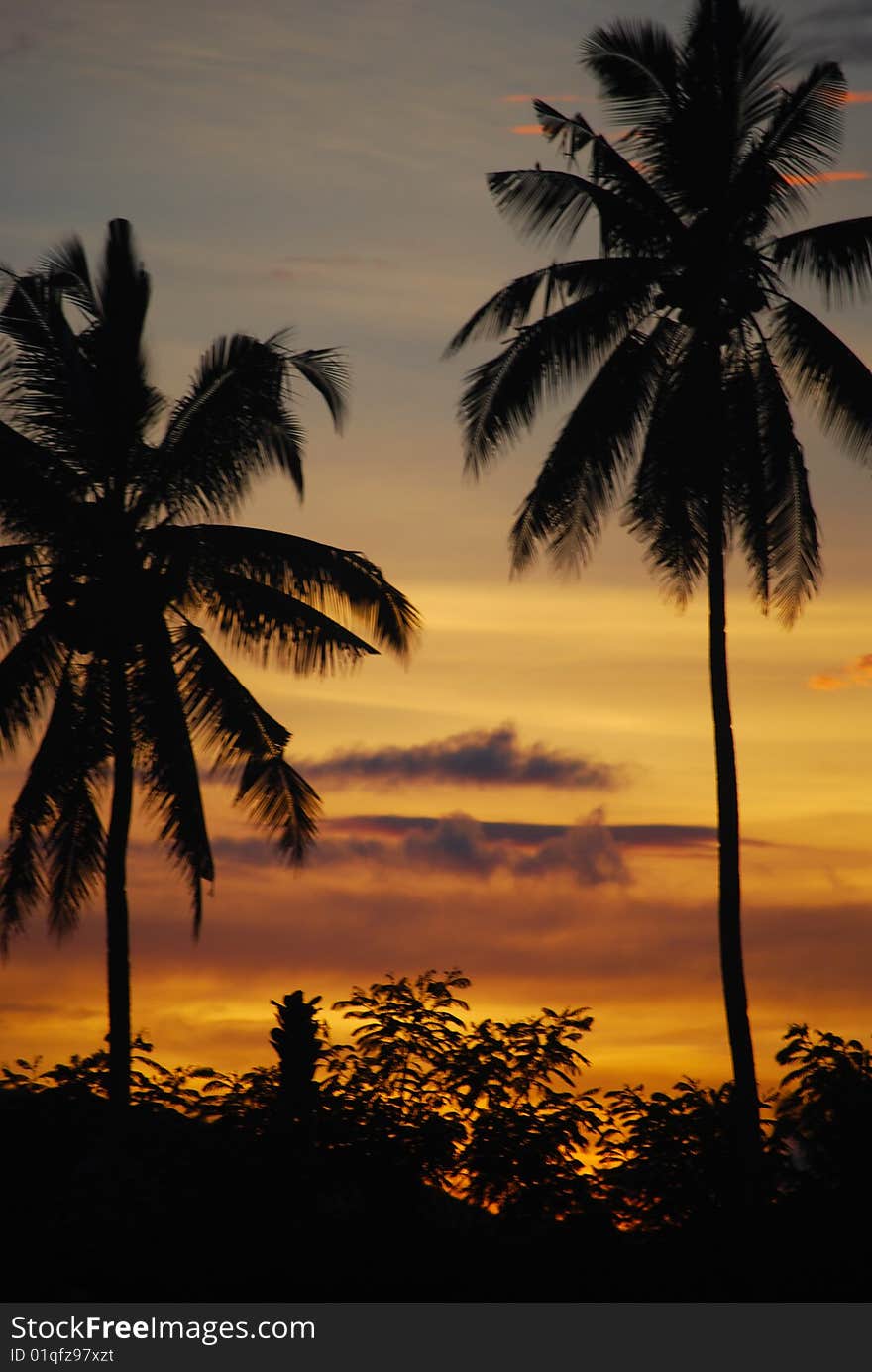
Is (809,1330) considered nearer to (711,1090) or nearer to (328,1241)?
(711,1090)

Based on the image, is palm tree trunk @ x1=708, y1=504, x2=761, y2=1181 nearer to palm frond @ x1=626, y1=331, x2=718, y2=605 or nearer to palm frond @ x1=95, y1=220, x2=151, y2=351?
palm frond @ x1=626, y1=331, x2=718, y2=605

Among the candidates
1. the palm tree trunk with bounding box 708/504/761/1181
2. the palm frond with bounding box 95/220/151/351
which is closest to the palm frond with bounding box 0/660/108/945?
the palm frond with bounding box 95/220/151/351

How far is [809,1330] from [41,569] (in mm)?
14160

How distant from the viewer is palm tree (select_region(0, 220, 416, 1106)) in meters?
24.0

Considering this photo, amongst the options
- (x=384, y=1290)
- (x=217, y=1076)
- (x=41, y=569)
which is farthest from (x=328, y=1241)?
(x=41, y=569)

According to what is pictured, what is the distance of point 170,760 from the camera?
23797mm

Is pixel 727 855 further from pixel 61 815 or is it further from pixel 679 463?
pixel 61 815

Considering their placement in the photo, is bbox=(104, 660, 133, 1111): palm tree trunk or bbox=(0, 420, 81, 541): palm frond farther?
bbox=(104, 660, 133, 1111): palm tree trunk

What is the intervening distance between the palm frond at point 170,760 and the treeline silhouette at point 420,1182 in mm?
3747

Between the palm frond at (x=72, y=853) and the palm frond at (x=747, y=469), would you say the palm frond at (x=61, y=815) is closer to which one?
the palm frond at (x=72, y=853)

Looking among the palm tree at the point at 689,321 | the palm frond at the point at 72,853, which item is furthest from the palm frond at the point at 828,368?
the palm frond at the point at 72,853

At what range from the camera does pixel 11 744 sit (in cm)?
2430

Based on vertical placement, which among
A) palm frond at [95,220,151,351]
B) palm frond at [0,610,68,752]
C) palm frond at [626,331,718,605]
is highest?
palm frond at [95,220,151,351]

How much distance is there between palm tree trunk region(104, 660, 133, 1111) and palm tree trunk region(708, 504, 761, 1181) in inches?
329
